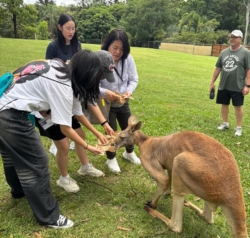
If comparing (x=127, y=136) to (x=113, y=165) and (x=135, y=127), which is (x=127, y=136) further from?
(x=113, y=165)

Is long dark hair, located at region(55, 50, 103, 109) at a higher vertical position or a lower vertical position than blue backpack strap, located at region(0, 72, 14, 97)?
higher

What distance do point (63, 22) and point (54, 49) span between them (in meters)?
0.38

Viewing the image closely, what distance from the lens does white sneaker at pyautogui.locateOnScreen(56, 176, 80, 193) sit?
11.0 feet

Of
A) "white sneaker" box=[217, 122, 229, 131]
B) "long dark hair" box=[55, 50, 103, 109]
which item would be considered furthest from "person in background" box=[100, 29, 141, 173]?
"white sneaker" box=[217, 122, 229, 131]

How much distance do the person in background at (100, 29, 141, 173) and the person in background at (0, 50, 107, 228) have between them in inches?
40.6

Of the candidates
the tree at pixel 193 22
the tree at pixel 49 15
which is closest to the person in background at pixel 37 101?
the tree at pixel 193 22

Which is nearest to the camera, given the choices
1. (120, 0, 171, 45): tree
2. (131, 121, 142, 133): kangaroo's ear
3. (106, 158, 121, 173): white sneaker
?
(131, 121, 142, 133): kangaroo's ear

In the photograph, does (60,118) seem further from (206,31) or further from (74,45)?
(206,31)

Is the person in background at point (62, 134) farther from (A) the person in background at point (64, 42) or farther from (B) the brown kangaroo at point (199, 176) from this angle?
(B) the brown kangaroo at point (199, 176)

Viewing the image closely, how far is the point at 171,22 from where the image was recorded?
→ 175 ft

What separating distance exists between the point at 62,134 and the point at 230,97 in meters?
3.79

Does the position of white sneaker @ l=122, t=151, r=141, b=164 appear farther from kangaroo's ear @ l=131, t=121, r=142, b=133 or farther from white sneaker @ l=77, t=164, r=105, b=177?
kangaroo's ear @ l=131, t=121, r=142, b=133

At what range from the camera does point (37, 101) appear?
244cm

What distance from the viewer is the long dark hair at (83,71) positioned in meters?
2.45
